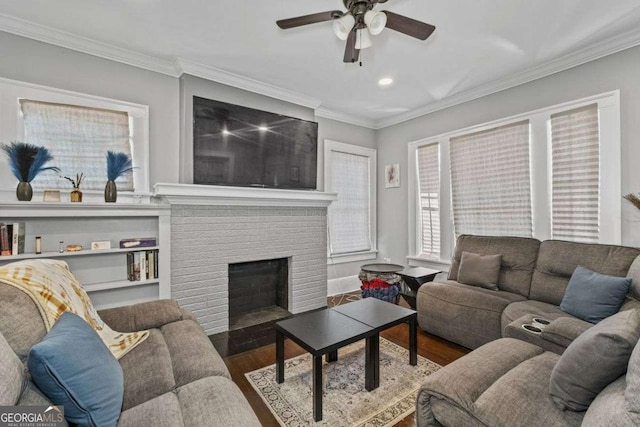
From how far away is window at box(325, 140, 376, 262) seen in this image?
174 inches

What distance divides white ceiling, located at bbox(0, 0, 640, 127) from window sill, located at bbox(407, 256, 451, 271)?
7.36 feet

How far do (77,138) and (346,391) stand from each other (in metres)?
3.01

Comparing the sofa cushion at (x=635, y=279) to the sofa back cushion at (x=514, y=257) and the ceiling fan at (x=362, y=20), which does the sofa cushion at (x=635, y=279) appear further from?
the ceiling fan at (x=362, y=20)

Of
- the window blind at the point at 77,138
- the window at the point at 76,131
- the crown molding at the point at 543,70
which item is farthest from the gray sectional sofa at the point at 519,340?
the window blind at the point at 77,138

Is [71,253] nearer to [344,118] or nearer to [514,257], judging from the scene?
[344,118]

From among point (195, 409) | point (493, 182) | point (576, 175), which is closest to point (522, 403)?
point (195, 409)

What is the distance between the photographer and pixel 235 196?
10.3 feet

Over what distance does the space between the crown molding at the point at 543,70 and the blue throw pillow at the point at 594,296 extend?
6.74 feet

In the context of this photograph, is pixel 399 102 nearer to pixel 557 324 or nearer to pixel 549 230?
pixel 549 230

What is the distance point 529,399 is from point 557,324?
0.89 meters

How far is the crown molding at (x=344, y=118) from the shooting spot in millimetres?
4285

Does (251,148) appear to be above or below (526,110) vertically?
below

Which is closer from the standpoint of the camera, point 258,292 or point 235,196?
point 235,196

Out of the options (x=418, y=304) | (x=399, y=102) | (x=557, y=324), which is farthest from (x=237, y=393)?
(x=399, y=102)
